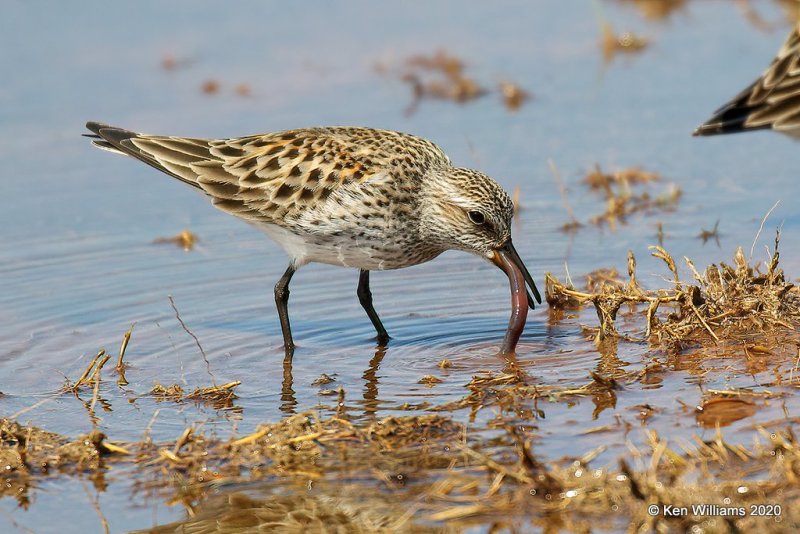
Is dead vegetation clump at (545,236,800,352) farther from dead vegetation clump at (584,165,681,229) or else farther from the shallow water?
dead vegetation clump at (584,165,681,229)

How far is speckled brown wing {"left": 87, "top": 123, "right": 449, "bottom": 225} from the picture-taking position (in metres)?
9.53

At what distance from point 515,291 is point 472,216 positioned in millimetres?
654

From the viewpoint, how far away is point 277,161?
983 cm

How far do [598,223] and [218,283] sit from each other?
340 centimetres

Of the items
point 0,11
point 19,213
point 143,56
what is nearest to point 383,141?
point 19,213

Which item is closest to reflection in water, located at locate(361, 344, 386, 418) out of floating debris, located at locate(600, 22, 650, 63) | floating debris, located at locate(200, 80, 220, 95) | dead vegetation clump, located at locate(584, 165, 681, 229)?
dead vegetation clump, located at locate(584, 165, 681, 229)

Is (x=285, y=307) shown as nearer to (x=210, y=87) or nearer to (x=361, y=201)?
(x=361, y=201)

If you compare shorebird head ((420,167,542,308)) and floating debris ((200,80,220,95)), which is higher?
floating debris ((200,80,220,95))

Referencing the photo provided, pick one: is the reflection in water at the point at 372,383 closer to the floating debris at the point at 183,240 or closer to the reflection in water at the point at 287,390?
the reflection in water at the point at 287,390

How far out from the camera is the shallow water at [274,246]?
8.26m

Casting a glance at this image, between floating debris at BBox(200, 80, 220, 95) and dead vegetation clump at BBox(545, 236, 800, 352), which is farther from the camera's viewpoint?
floating debris at BBox(200, 80, 220, 95)

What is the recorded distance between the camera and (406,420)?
279 inches

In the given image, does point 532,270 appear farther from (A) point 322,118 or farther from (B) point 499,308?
(A) point 322,118

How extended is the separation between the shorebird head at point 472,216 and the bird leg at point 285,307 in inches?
44.0
